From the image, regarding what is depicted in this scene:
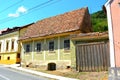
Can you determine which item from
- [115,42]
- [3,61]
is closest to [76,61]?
[115,42]

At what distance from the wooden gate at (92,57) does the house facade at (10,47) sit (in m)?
18.2

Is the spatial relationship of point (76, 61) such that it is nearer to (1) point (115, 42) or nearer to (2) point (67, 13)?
(1) point (115, 42)

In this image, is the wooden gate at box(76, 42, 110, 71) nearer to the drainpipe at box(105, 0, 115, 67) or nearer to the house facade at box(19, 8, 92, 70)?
the house facade at box(19, 8, 92, 70)

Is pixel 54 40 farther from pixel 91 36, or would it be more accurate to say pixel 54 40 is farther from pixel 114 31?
pixel 114 31

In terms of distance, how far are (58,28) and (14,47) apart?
14.3 m

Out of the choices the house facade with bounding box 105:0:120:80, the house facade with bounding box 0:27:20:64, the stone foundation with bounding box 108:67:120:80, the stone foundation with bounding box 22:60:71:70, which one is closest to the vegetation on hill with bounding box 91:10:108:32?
the house facade with bounding box 0:27:20:64

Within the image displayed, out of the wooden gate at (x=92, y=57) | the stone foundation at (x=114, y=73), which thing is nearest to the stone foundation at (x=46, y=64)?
the wooden gate at (x=92, y=57)

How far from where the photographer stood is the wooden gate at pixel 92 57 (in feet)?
58.7

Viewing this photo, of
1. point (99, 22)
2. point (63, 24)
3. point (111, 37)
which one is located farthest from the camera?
point (99, 22)

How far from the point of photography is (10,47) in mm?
37625

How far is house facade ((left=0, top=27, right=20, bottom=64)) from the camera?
35.5m

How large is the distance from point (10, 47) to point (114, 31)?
26463mm

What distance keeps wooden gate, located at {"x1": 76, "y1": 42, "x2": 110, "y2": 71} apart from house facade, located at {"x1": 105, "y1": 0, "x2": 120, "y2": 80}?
3.20 metres

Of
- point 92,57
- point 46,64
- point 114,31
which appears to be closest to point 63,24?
point 46,64
